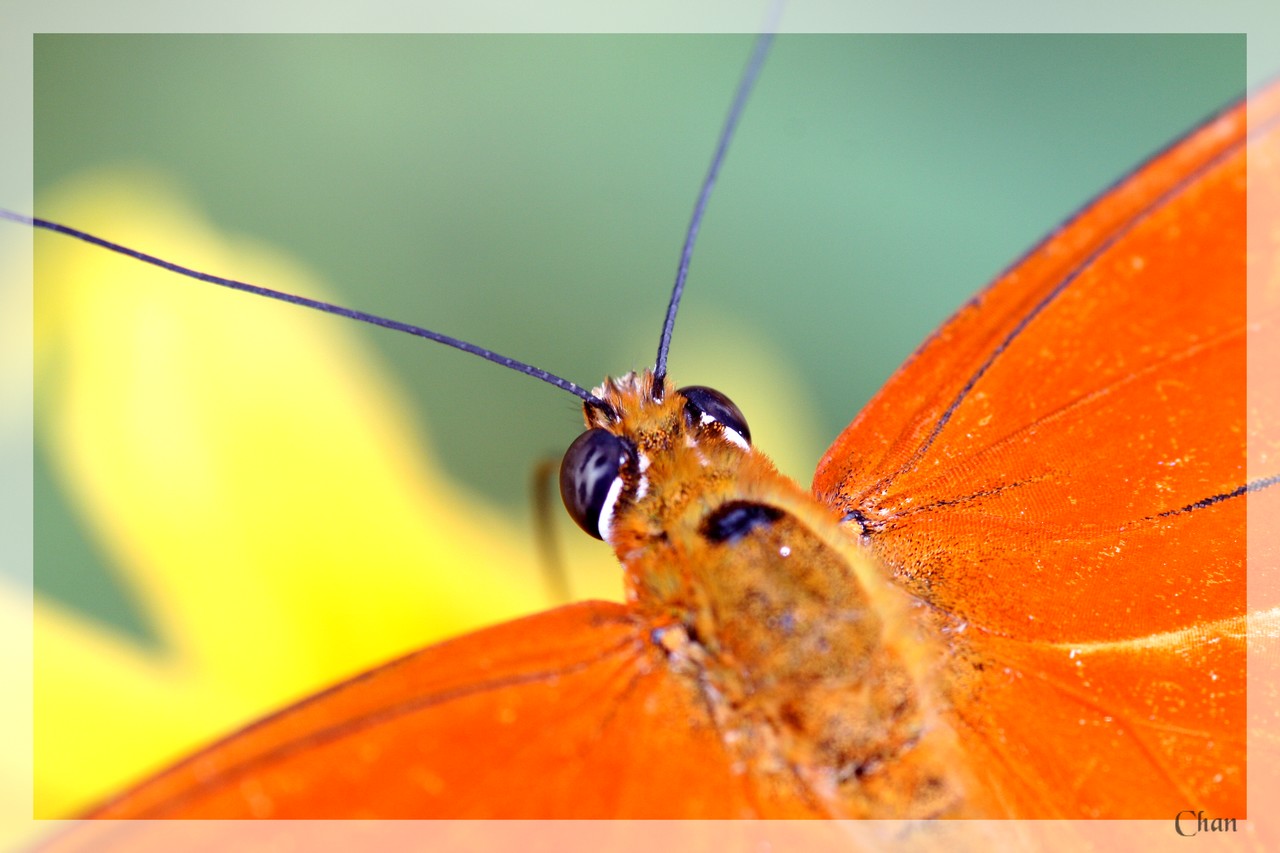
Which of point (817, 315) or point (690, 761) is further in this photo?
point (817, 315)

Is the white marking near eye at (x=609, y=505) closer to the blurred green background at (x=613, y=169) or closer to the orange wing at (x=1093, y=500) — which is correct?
the orange wing at (x=1093, y=500)

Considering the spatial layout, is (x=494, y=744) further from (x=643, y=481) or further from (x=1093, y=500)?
(x=1093, y=500)

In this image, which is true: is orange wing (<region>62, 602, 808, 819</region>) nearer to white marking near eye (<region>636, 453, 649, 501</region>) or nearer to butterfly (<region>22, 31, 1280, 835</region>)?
white marking near eye (<region>636, 453, 649, 501</region>)

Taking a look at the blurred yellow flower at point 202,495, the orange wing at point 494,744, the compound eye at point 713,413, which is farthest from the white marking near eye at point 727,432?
the blurred yellow flower at point 202,495

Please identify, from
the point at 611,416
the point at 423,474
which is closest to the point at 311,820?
the point at 611,416

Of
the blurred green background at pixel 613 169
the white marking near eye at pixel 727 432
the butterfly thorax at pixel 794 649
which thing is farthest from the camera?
the blurred green background at pixel 613 169

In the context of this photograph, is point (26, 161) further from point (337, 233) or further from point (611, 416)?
point (611, 416)

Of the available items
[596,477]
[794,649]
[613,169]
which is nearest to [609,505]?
[596,477]
